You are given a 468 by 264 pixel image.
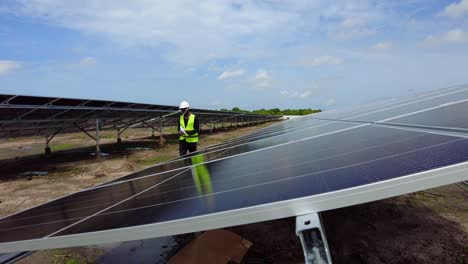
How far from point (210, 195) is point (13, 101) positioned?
11353 mm


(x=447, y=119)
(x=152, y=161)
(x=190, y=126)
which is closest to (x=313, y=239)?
(x=447, y=119)

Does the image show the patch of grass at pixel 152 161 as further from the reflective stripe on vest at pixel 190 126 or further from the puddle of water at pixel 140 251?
the puddle of water at pixel 140 251

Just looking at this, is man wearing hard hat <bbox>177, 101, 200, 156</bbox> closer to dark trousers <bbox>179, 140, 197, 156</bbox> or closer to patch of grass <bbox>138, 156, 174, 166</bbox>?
dark trousers <bbox>179, 140, 197, 156</bbox>

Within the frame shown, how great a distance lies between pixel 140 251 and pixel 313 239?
3.73m

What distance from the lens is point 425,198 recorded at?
237 inches

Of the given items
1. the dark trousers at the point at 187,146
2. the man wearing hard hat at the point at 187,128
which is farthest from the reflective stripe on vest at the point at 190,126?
the dark trousers at the point at 187,146

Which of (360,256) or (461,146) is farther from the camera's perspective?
(360,256)

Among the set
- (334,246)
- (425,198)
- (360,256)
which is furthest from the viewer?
(425,198)

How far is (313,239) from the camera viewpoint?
77.5 inches

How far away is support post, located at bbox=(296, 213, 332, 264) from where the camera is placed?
74.3 inches

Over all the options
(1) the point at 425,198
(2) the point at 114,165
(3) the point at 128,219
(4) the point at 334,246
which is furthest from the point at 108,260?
(2) the point at 114,165

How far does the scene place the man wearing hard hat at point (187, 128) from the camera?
8.09m

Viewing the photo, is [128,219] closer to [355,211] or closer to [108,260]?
[108,260]

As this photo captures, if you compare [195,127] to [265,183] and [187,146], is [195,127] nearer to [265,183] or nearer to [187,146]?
[187,146]
